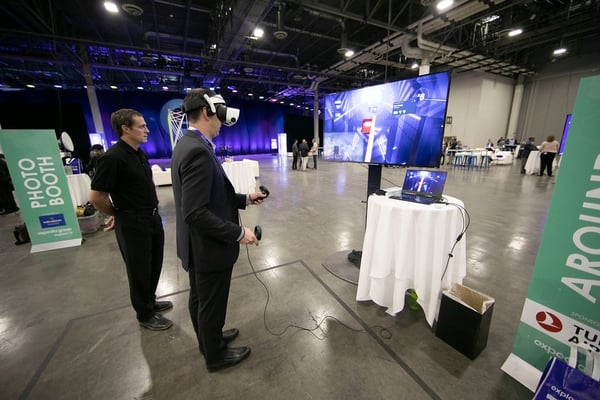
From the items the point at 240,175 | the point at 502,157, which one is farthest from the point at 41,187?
the point at 502,157

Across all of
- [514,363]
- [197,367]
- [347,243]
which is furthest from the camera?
[347,243]

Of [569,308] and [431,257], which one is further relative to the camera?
[431,257]

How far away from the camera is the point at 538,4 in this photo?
25.2 ft

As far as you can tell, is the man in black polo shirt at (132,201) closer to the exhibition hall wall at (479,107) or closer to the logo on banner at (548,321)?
the logo on banner at (548,321)

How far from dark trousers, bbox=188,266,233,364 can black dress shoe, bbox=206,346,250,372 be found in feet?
0.14

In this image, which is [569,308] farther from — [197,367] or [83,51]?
[83,51]

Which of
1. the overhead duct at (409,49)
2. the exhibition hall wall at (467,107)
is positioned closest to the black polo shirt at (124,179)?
the overhead duct at (409,49)

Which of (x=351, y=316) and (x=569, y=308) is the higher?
(x=569, y=308)

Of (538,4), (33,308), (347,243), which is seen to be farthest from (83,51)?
(538,4)

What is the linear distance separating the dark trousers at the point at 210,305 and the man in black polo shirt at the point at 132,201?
649mm

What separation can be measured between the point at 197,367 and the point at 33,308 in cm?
195

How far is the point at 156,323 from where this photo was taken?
1917 millimetres

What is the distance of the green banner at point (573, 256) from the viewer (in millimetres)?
1116

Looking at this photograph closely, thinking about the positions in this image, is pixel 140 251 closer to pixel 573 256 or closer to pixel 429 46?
pixel 573 256
